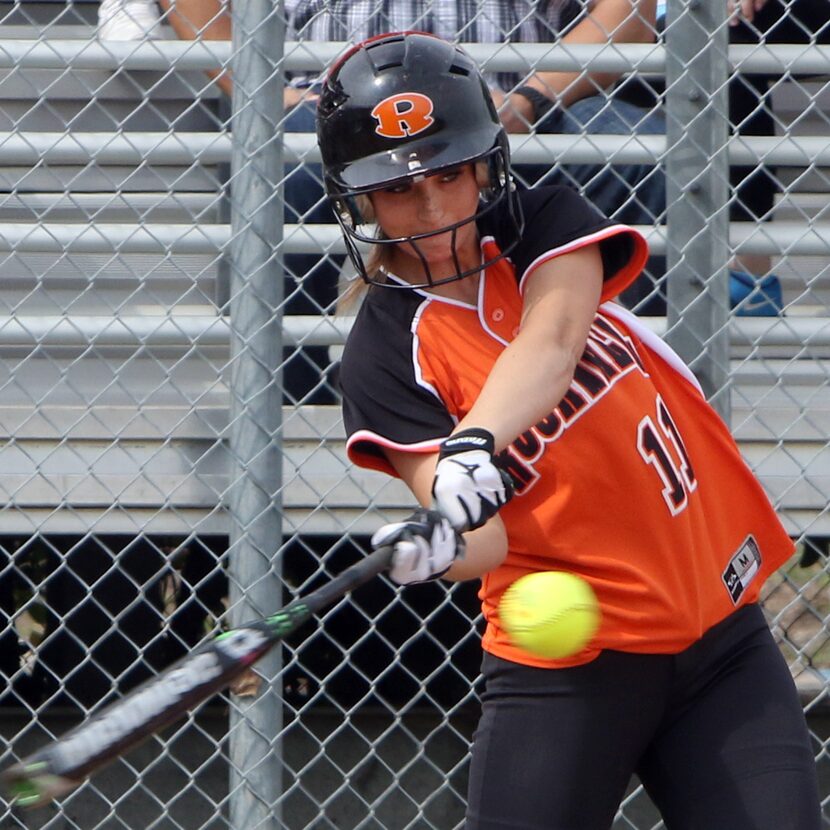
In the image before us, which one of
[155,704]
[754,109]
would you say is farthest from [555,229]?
[754,109]

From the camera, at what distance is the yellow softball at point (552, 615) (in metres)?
2.04

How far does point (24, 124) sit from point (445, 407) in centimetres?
262

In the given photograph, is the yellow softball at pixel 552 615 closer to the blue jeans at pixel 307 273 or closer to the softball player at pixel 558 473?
the softball player at pixel 558 473

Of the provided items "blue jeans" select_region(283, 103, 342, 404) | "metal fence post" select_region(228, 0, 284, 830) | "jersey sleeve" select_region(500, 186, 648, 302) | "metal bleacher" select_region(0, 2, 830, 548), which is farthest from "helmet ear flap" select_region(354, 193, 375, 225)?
"blue jeans" select_region(283, 103, 342, 404)

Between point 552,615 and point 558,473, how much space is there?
249mm

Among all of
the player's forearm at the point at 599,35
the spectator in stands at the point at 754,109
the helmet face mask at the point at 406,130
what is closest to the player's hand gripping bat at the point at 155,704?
the helmet face mask at the point at 406,130

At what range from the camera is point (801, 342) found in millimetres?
3594

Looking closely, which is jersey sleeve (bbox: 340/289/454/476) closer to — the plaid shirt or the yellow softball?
the yellow softball

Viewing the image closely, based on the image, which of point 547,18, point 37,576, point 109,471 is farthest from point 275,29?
point 37,576

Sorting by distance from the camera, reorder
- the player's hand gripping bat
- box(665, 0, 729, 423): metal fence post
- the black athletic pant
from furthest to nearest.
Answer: box(665, 0, 729, 423): metal fence post → the black athletic pant → the player's hand gripping bat

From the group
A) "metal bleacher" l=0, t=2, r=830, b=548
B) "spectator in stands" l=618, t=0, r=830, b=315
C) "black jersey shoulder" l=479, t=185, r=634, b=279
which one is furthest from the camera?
"spectator in stands" l=618, t=0, r=830, b=315

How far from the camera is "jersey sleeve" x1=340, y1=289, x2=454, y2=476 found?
221 cm

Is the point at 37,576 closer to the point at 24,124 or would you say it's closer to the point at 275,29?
the point at 24,124

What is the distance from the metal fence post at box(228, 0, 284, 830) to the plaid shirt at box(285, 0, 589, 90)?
40 centimetres
